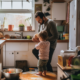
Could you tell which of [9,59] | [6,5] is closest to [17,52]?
[9,59]

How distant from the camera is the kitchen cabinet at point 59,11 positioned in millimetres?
3869

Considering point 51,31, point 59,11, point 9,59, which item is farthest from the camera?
point 59,11

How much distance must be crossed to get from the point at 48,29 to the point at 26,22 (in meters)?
1.85

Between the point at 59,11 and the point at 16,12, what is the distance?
4.54 feet

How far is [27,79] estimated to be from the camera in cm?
242

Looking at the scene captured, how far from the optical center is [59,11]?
3885 millimetres

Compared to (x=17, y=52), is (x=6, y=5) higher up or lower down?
higher up

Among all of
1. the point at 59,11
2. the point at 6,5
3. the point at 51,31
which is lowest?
the point at 51,31

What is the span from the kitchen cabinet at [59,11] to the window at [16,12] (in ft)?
2.56

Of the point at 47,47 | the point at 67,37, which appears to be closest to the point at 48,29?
the point at 47,47

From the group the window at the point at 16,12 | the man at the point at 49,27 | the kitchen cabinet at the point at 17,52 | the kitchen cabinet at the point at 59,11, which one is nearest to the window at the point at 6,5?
the window at the point at 16,12

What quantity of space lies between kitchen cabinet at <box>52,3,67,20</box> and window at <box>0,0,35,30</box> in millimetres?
780

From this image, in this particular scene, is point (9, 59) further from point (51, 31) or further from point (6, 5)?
point (6, 5)

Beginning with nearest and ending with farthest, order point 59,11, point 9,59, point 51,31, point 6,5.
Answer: point 51,31, point 9,59, point 59,11, point 6,5
